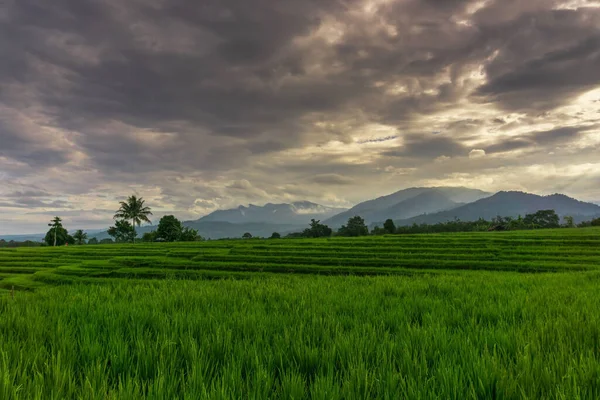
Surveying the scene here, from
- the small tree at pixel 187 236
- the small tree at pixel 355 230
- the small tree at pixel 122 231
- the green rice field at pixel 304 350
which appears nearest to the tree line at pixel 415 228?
the small tree at pixel 355 230

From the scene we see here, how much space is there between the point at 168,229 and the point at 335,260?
6121 cm

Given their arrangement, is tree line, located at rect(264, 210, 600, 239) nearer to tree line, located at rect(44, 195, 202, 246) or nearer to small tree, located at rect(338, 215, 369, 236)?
small tree, located at rect(338, 215, 369, 236)

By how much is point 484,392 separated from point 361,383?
91 cm

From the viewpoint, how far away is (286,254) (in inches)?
1731

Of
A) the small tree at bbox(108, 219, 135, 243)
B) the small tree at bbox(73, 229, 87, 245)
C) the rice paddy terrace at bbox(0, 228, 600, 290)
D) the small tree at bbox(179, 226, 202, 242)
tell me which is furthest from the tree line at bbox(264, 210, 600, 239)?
the small tree at bbox(73, 229, 87, 245)

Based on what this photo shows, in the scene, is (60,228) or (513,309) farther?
(60,228)

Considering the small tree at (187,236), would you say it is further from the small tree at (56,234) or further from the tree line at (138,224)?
the small tree at (56,234)

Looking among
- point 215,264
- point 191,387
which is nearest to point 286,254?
→ point 215,264

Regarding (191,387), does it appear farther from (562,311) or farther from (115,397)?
(562,311)

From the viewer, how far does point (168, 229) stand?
3346 inches

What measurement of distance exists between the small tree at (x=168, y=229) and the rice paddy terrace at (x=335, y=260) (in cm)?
3266

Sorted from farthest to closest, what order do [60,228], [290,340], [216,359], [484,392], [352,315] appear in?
1. [60,228]
2. [352,315]
3. [290,340]
4. [216,359]
5. [484,392]

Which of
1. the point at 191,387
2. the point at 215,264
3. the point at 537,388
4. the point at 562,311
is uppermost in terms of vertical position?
the point at 191,387

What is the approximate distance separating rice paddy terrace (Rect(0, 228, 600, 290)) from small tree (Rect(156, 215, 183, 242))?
32662 mm
